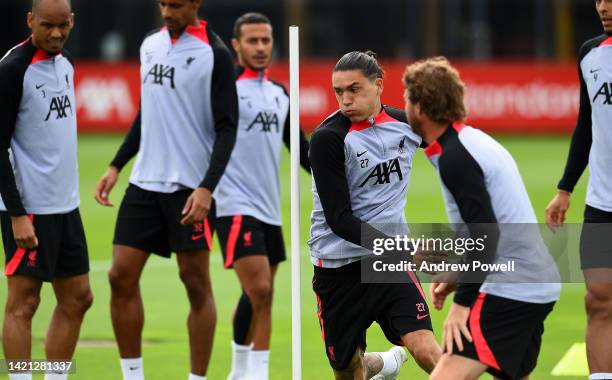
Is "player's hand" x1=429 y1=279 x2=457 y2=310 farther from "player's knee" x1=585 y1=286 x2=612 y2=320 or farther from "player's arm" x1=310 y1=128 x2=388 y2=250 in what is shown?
Answer: "player's knee" x1=585 y1=286 x2=612 y2=320

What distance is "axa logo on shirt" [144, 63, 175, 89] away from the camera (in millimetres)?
8250

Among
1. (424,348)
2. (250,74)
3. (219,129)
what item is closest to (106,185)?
(219,129)

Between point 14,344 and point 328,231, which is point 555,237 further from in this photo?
point 14,344

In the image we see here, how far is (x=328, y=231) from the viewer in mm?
7141

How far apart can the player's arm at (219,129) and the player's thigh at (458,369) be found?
2.28 metres

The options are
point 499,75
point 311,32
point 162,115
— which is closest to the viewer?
point 162,115

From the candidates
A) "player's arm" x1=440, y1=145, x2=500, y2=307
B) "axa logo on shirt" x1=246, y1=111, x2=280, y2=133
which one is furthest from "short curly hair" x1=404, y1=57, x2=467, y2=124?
"axa logo on shirt" x1=246, y1=111, x2=280, y2=133

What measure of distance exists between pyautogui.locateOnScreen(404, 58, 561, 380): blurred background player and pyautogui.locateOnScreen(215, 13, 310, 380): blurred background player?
2.86 meters

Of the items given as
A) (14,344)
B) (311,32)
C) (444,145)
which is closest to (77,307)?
(14,344)

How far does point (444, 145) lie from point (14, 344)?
10.0ft

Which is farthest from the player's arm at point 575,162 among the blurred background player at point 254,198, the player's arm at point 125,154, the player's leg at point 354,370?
the player's arm at point 125,154

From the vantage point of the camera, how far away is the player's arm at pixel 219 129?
7.81m

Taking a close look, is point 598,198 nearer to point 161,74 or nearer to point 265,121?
point 265,121

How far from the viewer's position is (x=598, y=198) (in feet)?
24.8
